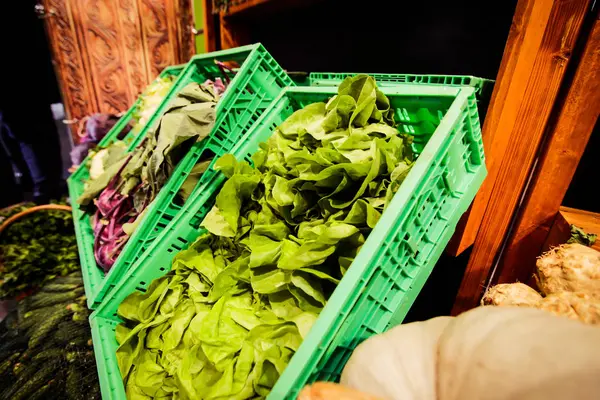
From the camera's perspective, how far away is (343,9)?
7.13 ft

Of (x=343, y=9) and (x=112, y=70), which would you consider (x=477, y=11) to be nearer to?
(x=343, y=9)

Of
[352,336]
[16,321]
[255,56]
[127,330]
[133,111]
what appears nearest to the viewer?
[352,336]

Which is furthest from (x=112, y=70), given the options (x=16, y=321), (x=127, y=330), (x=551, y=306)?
(x=551, y=306)

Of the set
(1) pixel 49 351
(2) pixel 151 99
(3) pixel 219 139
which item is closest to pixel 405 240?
(3) pixel 219 139

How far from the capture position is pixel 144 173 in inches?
Answer: 65.7

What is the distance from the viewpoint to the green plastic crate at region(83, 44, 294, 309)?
142 cm

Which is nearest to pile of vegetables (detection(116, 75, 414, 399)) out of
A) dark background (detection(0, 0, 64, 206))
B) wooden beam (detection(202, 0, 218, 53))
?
wooden beam (detection(202, 0, 218, 53))

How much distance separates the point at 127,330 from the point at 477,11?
87.0 inches

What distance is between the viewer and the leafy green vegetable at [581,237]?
99 centimetres

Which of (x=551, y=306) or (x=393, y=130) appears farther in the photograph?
(x=393, y=130)

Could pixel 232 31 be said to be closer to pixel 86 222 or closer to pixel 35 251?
pixel 86 222

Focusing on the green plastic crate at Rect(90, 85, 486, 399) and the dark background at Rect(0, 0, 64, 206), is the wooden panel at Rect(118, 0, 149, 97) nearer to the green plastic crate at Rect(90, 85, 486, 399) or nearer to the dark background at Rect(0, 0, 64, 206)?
the dark background at Rect(0, 0, 64, 206)

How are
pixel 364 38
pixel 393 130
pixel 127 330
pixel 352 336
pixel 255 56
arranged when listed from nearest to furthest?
pixel 352 336 → pixel 393 130 → pixel 127 330 → pixel 255 56 → pixel 364 38

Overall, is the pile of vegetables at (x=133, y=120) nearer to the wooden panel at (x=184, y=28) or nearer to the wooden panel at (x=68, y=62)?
the wooden panel at (x=68, y=62)
